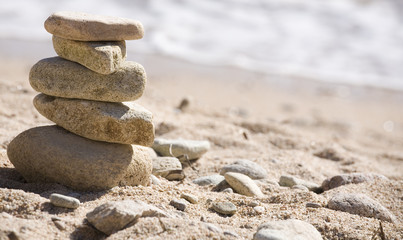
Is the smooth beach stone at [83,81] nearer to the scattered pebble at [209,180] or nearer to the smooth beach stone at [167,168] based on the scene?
the smooth beach stone at [167,168]

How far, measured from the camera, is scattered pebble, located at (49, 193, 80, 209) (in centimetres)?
304

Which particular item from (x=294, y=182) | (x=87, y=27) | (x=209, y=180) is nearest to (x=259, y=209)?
(x=209, y=180)

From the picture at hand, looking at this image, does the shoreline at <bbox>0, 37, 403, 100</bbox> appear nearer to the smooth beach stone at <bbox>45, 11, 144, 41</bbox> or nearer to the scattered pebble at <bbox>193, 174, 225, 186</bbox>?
the scattered pebble at <bbox>193, 174, 225, 186</bbox>

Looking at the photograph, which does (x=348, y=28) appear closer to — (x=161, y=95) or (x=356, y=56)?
(x=356, y=56)

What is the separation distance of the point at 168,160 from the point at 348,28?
11.3 m

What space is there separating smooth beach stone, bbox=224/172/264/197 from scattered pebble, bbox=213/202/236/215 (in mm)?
538

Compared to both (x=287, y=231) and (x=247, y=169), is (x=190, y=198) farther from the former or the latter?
(x=247, y=169)

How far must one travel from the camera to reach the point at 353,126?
7812 millimetres

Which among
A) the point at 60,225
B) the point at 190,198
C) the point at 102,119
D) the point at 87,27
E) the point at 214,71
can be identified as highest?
the point at 87,27

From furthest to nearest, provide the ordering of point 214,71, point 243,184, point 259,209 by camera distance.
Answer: point 214,71 < point 243,184 < point 259,209

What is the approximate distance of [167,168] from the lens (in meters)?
4.29

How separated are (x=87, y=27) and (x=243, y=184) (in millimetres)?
1776

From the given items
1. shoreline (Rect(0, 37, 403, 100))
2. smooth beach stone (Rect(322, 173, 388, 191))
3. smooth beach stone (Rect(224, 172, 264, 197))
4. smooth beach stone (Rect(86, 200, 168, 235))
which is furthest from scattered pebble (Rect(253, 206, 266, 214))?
shoreline (Rect(0, 37, 403, 100))

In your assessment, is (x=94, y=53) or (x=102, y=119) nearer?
(x=94, y=53)
